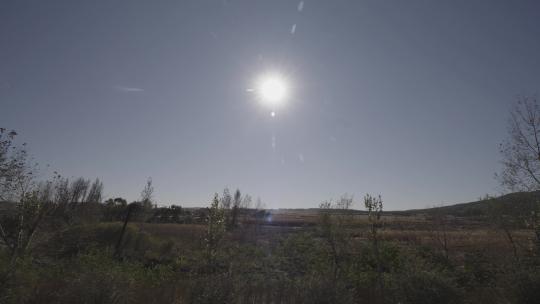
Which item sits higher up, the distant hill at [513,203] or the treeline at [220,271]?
the distant hill at [513,203]

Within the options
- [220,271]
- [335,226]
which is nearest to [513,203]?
[335,226]

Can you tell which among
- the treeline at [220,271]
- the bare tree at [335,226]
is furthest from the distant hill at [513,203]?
the bare tree at [335,226]

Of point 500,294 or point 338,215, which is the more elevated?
point 338,215

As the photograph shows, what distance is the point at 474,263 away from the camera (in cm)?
1725

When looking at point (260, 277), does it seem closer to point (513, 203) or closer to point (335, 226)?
point (335, 226)

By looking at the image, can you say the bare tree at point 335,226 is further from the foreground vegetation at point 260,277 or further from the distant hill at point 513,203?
the distant hill at point 513,203

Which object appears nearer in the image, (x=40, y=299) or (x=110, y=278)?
(x=110, y=278)

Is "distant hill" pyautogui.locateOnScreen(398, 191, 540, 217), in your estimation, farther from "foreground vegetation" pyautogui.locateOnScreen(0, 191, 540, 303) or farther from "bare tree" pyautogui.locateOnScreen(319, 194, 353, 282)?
"bare tree" pyautogui.locateOnScreen(319, 194, 353, 282)

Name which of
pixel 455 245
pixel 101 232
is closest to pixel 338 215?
pixel 455 245


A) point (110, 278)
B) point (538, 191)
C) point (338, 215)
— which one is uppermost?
point (538, 191)

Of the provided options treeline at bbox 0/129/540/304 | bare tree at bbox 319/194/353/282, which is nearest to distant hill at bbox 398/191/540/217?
treeline at bbox 0/129/540/304

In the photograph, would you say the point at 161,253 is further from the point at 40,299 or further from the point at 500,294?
the point at 500,294

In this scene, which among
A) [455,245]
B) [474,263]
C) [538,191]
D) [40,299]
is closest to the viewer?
[40,299]

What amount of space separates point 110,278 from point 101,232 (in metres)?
21.5
